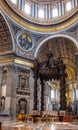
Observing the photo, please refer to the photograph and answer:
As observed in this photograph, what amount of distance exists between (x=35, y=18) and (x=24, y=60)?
5.50 metres

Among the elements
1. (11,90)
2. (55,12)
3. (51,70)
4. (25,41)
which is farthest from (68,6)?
(11,90)

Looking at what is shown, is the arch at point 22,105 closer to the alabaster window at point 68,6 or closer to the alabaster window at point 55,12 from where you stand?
the alabaster window at point 55,12

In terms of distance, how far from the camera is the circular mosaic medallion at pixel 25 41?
72.3 feet

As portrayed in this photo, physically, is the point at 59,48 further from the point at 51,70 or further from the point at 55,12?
the point at 51,70

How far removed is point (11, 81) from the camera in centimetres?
2030

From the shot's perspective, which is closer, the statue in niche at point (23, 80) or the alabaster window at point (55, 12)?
the statue in niche at point (23, 80)

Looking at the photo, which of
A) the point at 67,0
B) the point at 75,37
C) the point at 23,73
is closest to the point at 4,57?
the point at 23,73

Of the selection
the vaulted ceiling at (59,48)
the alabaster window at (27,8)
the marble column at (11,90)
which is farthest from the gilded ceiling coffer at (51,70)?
the alabaster window at (27,8)

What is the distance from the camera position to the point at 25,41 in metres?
22.5

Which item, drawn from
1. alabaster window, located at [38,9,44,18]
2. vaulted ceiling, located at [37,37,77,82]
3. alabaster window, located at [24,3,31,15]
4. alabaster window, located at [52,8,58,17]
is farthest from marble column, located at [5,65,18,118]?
alabaster window, located at [52,8,58,17]

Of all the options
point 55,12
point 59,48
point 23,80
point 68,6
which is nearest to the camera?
point 23,80

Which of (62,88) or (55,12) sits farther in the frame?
(55,12)

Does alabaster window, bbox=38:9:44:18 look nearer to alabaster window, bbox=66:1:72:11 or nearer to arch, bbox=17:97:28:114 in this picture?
alabaster window, bbox=66:1:72:11

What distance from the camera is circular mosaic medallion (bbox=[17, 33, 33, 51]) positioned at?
22.0 meters
